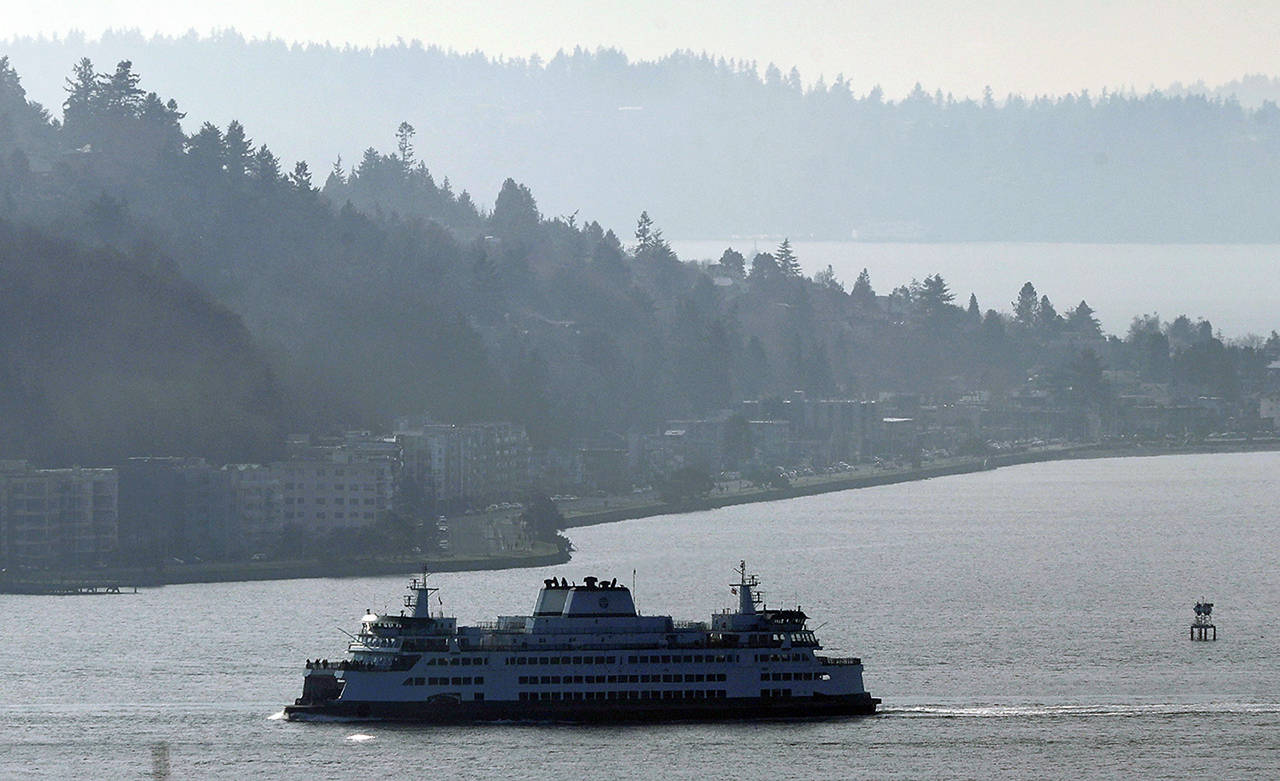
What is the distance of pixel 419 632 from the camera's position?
4556 cm

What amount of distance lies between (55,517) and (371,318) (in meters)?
38.3

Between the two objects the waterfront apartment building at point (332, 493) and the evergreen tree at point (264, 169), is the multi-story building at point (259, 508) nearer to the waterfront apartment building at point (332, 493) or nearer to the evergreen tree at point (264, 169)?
the waterfront apartment building at point (332, 493)

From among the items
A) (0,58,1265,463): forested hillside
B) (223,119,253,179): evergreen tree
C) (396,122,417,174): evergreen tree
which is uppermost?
(396,122,417,174): evergreen tree

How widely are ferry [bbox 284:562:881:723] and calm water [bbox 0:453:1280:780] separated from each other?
21.7 inches

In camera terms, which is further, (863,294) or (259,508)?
(863,294)

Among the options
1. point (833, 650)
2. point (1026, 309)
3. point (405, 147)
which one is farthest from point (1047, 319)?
point (833, 650)

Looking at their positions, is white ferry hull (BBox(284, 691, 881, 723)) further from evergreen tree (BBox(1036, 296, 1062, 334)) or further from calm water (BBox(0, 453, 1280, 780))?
evergreen tree (BBox(1036, 296, 1062, 334))

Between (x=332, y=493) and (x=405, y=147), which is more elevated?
(x=405, y=147)

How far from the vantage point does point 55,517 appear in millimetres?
73688

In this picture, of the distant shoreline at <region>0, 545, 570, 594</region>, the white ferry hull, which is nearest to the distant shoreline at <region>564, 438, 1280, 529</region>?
the distant shoreline at <region>0, 545, 570, 594</region>

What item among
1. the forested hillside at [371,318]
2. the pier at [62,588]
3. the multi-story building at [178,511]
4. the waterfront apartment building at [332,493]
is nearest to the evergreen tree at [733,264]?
the forested hillside at [371,318]

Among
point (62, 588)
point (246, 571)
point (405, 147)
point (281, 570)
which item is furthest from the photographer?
point (405, 147)

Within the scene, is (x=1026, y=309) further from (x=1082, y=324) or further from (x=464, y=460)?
(x=464, y=460)

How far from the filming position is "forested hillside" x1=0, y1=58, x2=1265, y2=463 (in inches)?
3506
